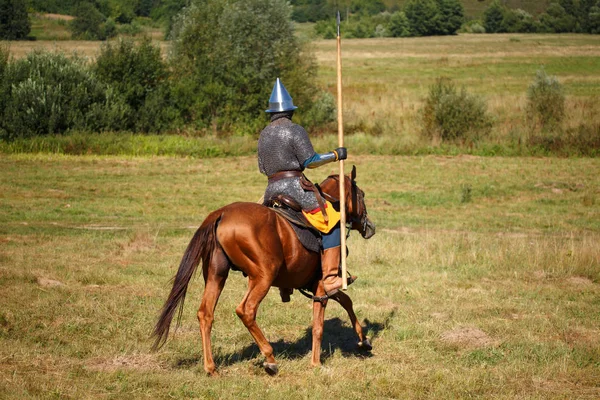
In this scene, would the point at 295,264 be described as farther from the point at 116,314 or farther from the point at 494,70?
the point at 494,70

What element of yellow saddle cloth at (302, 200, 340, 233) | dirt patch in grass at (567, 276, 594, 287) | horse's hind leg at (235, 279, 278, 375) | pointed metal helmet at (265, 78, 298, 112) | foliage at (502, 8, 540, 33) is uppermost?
foliage at (502, 8, 540, 33)

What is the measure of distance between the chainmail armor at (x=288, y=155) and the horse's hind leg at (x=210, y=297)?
1143 millimetres

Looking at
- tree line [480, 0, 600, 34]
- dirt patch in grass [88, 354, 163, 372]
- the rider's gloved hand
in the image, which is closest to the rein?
the rider's gloved hand

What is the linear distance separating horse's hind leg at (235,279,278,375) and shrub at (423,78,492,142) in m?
27.1

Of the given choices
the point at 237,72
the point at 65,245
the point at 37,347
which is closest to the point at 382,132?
the point at 237,72

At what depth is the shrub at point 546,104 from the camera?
3731cm

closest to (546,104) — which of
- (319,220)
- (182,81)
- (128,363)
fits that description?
(182,81)

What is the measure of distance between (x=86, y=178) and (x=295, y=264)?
61.2 feet

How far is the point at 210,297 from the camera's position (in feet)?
28.0

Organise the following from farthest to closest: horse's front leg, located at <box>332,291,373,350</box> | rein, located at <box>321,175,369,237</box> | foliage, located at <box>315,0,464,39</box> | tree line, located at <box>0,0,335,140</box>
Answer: foliage, located at <box>315,0,464,39</box>
tree line, located at <box>0,0,335,140</box>
rein, located at <box>321,175,369,237</box>
horse's front leg, located at <box>332,291,373,350</box>

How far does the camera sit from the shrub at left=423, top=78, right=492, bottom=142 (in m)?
34.8

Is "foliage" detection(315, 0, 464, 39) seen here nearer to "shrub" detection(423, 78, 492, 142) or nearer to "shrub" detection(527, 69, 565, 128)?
"shrub" detection(527, 69, 565, 128)

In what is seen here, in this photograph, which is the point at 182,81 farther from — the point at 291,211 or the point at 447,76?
the point at 447,76

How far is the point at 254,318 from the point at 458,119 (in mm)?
27764
